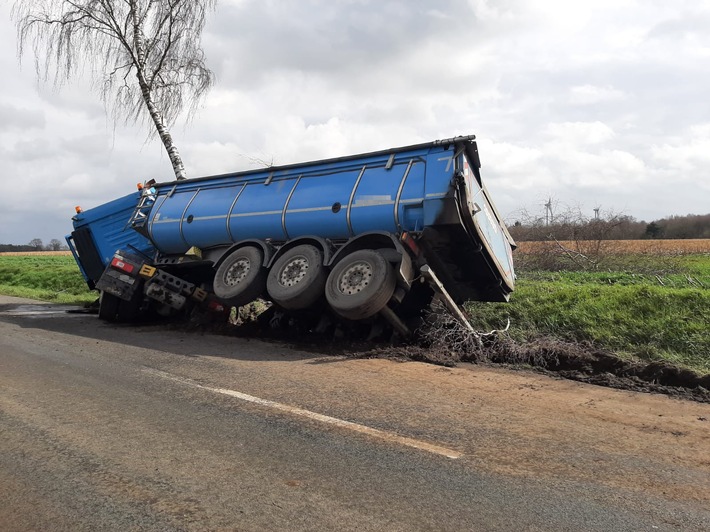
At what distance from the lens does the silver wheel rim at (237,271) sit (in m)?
9.06

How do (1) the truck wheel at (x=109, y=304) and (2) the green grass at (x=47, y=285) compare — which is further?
(2) the green grass at (x=47, y=285)

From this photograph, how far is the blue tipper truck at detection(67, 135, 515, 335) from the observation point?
7.54 m

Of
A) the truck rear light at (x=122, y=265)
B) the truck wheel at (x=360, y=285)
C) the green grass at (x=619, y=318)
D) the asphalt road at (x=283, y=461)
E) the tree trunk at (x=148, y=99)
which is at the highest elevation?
the tree trunk at (x=148, y=99)

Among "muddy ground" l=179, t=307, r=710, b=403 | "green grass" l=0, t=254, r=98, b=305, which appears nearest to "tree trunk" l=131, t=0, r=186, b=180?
"green grass" l=0, t=254, r=98, b=305

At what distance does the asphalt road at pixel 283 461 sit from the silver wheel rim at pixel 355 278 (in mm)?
1424

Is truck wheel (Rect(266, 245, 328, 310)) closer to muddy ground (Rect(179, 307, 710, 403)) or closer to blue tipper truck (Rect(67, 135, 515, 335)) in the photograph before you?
blue tipper truck (Rect(67, 135, 515, 335))

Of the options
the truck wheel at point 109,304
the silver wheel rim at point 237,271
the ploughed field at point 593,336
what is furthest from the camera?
the truck wheel at point 109,304

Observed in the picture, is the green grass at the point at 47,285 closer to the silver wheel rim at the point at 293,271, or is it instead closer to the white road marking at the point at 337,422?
the silver wheel rim at the point at 293,271

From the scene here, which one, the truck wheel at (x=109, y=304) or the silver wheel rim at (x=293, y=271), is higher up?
the silver wheel rim at (x=293, y=271)

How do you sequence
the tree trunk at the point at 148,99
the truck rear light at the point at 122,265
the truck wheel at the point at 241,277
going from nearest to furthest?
the truck wheel at the point at 241,277
the truck rear light at the point at 122,265
the tree trunk at the point at 148,99

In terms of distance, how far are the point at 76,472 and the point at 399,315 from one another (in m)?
5.67

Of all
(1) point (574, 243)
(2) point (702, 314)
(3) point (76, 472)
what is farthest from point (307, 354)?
(1) point (574, 243)

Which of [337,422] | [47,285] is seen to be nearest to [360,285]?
[337,422]

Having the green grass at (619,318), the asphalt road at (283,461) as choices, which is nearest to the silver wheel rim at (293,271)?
the asphalt road at (283,461)
